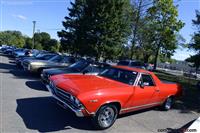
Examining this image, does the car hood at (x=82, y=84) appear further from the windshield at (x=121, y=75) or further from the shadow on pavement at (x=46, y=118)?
the shadow on pavement at (x=46, y=118)

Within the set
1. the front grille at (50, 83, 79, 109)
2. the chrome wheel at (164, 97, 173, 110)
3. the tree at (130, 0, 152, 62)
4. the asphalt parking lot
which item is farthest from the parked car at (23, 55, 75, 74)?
the tree at (130, 0, 152, 62)

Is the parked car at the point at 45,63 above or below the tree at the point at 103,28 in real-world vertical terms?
below

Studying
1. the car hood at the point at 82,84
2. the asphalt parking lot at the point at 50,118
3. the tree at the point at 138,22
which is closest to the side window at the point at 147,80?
the car hood at the point at 82,84

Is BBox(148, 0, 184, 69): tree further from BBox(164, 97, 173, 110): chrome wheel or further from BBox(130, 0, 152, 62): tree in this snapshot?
BBox(164, 97, 173, 110): chrome wheel

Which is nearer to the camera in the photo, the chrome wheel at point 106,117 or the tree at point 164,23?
the chrome wheel at point 106,117

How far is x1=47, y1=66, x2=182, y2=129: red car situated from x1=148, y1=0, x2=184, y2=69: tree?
27.3 m

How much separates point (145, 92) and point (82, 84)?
210cm

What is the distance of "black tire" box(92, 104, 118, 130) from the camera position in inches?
239

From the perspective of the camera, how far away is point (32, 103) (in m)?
7.78

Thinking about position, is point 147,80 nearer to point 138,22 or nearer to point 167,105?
point 167,105

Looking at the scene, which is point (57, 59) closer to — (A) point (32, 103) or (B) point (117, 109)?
(A) point (32, 103)

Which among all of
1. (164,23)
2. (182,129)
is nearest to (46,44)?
(164,23)

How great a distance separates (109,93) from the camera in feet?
20.7

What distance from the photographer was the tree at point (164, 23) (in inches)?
1357
